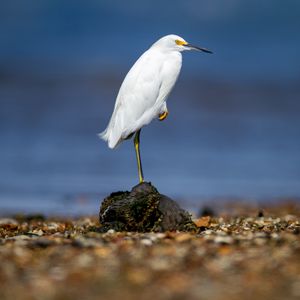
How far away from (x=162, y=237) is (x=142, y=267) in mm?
1475

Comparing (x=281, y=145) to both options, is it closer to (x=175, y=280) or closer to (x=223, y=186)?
(x=223, y=186)

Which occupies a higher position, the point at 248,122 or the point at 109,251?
the point at 248,122

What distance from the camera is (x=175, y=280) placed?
5773mm

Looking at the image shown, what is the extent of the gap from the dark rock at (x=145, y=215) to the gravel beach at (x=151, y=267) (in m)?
0.54

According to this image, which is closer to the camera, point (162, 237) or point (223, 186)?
point (162, 237)

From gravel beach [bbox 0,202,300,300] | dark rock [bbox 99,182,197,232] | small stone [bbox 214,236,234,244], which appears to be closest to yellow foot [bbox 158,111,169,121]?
dark rock [bbox 99,182,197,232]

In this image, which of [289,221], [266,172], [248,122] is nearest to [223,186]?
[266,172]

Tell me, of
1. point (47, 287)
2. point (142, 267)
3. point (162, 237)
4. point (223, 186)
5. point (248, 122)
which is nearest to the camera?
point (47, 287)

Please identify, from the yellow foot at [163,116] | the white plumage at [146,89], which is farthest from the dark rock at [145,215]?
the yellow foot at [163,116]

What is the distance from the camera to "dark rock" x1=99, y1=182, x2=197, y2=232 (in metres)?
8.84

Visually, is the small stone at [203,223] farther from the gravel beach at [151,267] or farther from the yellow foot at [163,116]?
the yellow foot at [163,116]

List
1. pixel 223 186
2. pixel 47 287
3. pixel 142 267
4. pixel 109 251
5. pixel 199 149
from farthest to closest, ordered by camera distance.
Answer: pixel 199 149 → pixel 223 186 → pixel 109 251 → pixel 142 267 → pixel 47 287

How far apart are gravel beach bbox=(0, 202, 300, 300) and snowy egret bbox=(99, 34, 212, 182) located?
8.46 ft

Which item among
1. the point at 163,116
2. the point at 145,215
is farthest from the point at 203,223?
the point at 163,116
